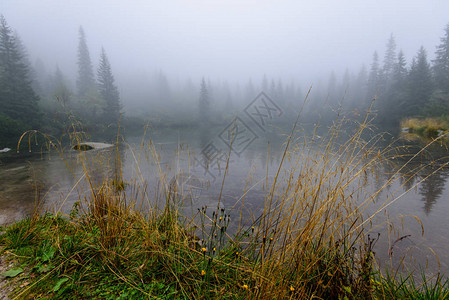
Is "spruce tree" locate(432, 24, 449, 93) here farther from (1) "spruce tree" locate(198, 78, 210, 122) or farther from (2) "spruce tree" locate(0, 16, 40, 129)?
(2) "spruce tree" locate(0, 16, 40, 129)

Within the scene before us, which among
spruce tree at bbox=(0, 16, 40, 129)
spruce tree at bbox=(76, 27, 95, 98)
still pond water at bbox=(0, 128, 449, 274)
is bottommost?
still pond water at bbox=(0, 128, 449, 274)

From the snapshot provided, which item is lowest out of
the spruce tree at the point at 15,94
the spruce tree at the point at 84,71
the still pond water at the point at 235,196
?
the still pond water at the point at 235,196

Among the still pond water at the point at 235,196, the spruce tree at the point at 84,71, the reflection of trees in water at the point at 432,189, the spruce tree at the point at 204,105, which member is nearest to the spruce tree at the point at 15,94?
the still pond water at the point at 235,196

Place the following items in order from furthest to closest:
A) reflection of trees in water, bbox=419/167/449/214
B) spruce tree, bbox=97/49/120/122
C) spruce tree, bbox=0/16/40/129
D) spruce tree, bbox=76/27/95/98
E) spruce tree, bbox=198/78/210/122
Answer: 1. spruce tree, bbox=198/78/210/122
2. spruce tree, bbox=76/27/95/98
3. spruce tree, bbox=97/49/120/122
4. spruce tree, bbox=0/16/40/129
5. reflection of trees in water, bbox=419/167/449/214

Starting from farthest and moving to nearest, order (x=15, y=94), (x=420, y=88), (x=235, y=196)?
(x=420, y=88), (x=15, y=94), (x=235, y=196)

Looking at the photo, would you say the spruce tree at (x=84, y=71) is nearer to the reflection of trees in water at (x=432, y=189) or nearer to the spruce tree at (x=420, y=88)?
the reflection of trees in water at (x=432, y=189)

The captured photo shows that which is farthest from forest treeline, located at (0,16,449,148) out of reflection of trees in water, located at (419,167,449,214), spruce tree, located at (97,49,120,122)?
reflection of trees in water, located at (419,167,449,214)

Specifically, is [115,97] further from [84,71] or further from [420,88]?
[420,88]

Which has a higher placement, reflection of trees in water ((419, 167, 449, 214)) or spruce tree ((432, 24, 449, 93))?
spruce tree ((432, 24, 449, 93))

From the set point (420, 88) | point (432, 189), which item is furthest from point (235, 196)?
point (420, 88)

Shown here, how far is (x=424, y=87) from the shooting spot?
29984 mm

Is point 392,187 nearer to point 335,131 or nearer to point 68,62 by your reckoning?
point 335,131

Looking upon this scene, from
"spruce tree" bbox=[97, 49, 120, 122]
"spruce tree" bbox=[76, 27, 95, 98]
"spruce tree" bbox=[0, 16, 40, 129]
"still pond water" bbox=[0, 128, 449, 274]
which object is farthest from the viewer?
"spruce tree" bbox=[76, 27, 95, 98]

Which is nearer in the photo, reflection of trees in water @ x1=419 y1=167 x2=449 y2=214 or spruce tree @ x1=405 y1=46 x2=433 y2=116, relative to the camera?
reflection of trees in water @ x1=419 y1=167 x2=449 y2=214
